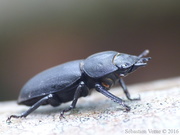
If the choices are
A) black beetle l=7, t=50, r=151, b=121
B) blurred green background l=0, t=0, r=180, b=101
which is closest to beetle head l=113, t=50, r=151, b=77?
black beetle l=7, t=50, r=151, b=121

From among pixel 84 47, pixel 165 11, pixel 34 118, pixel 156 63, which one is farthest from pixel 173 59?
pixel 34 118

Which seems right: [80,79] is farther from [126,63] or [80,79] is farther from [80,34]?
[80,34]

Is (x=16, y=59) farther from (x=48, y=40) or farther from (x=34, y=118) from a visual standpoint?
(x=34, y=118)

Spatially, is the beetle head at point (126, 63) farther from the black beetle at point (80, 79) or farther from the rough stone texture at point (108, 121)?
the rough stone texture at point (108, 121)

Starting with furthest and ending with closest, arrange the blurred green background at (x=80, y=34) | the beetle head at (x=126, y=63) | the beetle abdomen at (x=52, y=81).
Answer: the blurred green background at (x=80, y=34)
the beetle abdomen at (x=52, y=81)
the beetle head at (x=126, y=63)

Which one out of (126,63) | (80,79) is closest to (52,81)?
(80,79)

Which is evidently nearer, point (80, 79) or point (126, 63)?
point (126, 63)

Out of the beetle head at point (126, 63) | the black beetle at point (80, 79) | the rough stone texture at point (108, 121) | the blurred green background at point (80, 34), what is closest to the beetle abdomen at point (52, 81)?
the black beetle at point (80, 79)

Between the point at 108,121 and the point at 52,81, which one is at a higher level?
the point at 52,81
